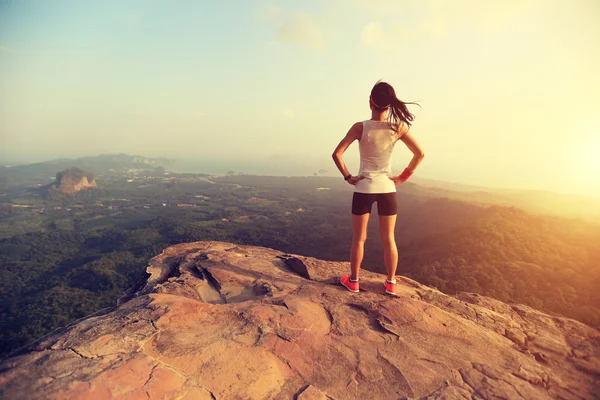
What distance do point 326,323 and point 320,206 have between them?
119819mm

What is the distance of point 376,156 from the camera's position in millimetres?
5660

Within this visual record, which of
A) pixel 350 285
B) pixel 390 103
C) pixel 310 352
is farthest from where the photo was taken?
pixel 350 285

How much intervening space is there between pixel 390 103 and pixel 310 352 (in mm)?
4618

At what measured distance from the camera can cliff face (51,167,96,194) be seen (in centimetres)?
16175

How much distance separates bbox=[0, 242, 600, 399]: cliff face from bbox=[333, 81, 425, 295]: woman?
164cm

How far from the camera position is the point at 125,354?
12.4 feet

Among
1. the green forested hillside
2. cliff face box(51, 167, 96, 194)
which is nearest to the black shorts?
the green forested hillside

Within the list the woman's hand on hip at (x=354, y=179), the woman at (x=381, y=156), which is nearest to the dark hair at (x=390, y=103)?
the woman at (x=381, y=156)

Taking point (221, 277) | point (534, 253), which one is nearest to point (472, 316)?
point (221, 277)

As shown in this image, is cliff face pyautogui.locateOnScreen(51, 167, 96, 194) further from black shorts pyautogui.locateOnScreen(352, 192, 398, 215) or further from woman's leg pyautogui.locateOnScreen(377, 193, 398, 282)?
woman's leg pyautogui.locateOnScreen(377, 193, 398, 282)

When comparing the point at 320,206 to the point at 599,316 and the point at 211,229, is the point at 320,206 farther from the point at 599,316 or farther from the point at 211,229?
the point at 599,316

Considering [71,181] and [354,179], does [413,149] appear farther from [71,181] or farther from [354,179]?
[71,181]

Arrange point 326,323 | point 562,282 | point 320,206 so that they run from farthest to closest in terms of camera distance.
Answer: point 320,206
point 562,282
point 326,323

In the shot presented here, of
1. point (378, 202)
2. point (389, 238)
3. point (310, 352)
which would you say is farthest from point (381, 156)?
point (310, 352)
